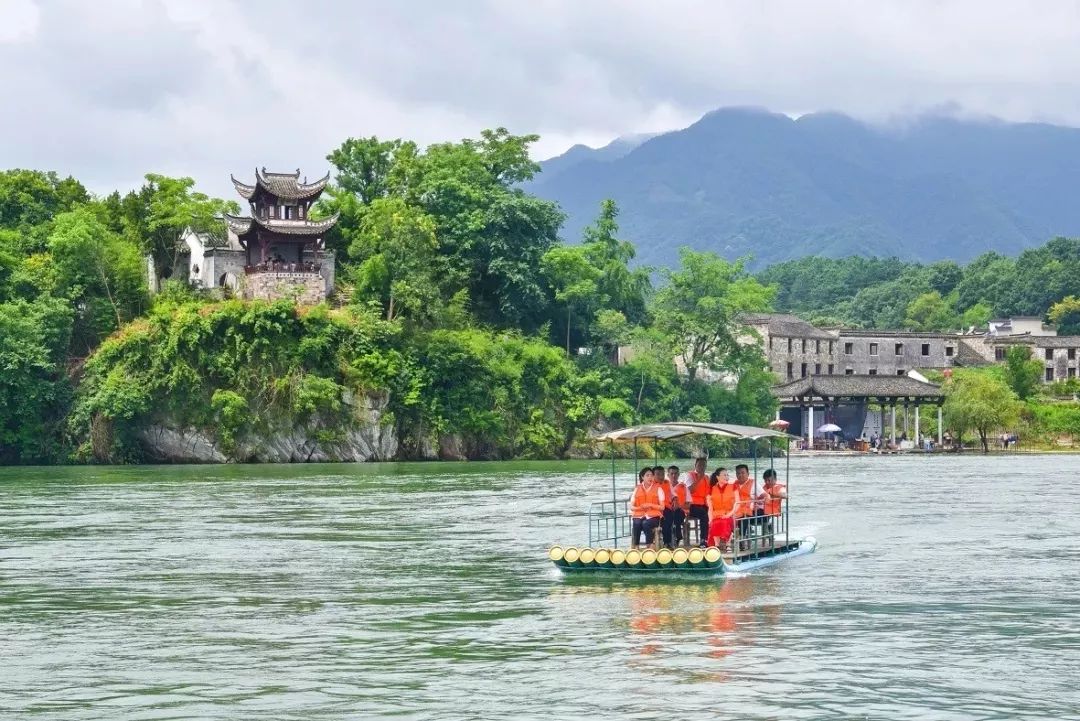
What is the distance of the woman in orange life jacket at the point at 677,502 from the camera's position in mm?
30297

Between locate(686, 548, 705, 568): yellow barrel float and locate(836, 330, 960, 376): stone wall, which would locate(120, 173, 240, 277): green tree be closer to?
locate(836, 330, 960, 376): stone wall

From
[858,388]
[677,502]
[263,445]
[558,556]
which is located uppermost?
[858,388]

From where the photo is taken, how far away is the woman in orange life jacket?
3030 cm

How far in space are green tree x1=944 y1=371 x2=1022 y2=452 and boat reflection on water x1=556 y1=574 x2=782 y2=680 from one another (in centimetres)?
7540

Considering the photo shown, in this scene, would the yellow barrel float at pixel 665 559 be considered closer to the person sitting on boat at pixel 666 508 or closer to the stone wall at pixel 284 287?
the person sitting on boat at pixel 666 508

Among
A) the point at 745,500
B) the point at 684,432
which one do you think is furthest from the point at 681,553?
the point at 684,432

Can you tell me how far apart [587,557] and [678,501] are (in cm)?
228

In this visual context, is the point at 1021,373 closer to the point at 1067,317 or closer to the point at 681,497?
the point at 1067,317

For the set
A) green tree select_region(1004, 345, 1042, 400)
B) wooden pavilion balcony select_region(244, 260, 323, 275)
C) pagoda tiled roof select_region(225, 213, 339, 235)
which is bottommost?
green tree select_region(1004, 345, 1042, 400)


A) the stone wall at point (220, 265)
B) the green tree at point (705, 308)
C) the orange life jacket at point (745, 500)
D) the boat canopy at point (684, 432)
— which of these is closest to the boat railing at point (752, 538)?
the orange life jacket at point (745, 500)

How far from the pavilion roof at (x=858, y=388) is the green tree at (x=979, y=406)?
5.08 feet

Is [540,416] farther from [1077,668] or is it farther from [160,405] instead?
[1077,668]

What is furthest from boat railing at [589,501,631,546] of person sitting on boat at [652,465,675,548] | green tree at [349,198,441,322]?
green tree at [349,198,441,322]

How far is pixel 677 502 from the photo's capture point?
3047 cm
